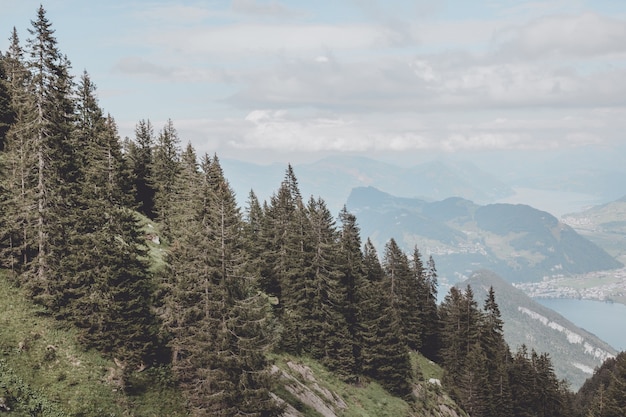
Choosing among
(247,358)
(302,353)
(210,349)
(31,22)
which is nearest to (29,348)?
(210,349)

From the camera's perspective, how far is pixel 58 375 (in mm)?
23781

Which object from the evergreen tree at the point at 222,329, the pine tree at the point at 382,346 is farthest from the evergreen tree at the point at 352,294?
the evergreen tree at the point at 222,329

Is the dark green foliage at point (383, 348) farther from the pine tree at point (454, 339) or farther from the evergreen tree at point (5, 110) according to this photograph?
the evergreen tree at point (5, 110)

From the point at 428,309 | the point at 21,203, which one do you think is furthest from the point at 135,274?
the point at 428,309

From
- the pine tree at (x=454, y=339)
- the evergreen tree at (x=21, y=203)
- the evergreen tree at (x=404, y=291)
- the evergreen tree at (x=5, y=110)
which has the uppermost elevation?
the evergreen tree at (x=5, y=110)

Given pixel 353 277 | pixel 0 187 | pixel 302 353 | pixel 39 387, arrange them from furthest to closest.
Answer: pixel 353 277
pixel 302 353
pixel 0 187
pixel 39 387

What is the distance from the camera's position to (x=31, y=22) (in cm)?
2744

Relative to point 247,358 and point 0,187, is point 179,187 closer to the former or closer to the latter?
point 0,187

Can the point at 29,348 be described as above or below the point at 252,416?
above

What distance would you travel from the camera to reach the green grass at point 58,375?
22.2 meters

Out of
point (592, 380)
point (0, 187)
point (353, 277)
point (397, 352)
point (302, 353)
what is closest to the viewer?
point (0, 187)

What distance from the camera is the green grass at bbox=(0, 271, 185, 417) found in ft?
72.8

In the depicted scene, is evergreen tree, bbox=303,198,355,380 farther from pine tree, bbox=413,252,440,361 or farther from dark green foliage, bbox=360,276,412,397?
pine tree, bbox=413,252,440,361

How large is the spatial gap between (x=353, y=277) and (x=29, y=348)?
3463 centimetres
